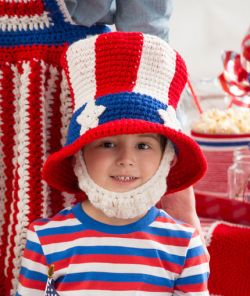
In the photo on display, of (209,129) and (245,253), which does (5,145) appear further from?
A: (209,129)

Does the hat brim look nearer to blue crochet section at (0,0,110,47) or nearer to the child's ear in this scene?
the child's ear

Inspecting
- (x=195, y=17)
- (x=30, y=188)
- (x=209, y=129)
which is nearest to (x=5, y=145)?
(x=30, y=188)

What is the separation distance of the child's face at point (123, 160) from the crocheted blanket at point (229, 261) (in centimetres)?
34

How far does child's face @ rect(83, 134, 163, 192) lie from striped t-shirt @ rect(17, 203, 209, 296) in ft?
0.23

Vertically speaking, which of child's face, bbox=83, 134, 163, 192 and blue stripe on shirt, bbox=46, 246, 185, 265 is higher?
child's face, bbox=83, 134, 163, 192

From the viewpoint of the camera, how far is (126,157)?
794mm

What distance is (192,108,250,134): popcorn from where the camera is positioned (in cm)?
136

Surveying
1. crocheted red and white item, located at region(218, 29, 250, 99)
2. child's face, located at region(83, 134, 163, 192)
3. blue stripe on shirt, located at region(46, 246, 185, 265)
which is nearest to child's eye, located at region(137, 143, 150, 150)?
child's face, located at region(83, 134, 163, 192)

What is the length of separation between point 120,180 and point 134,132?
8cm

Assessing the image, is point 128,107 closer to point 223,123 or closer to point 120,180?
point 120,180

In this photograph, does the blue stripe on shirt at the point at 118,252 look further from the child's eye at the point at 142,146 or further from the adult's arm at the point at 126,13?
the adult's arm at the point at 126,13

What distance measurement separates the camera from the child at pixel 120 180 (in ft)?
2.56

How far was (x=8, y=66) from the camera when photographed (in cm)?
89

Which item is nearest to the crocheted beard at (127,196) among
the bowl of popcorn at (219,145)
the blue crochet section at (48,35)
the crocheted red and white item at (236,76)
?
the blue crochet section at (48,35)
